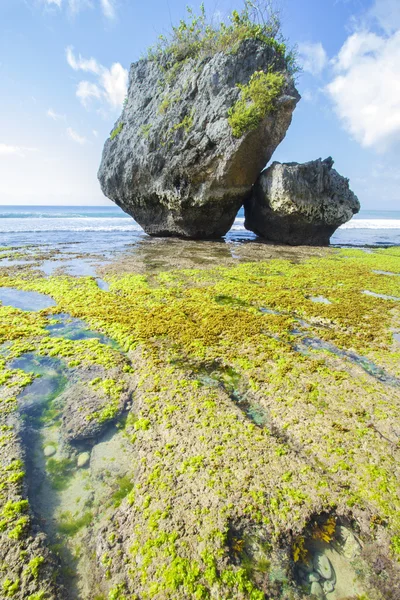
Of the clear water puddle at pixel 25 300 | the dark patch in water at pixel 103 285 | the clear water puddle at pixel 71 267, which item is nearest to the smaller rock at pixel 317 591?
the clear water puddle at pixel 25 300

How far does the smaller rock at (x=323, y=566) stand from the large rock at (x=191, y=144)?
16996mm

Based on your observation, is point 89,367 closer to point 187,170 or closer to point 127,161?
point 187,170

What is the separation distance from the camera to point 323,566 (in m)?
2.23

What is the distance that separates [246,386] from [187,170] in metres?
16.2

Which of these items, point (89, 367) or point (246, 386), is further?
point (89, 367)

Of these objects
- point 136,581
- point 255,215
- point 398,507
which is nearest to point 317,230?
point 255,215

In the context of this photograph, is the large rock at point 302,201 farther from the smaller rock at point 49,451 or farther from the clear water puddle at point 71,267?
the smaller rock at point 49,451

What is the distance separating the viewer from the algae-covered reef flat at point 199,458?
216 cm

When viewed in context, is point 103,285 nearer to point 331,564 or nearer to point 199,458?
point 199,458

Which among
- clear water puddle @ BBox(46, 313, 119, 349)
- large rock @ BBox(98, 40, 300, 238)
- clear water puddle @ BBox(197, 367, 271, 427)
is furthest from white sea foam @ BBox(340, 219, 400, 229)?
clear water puddle @ BBox(197, 367, 271, 427)

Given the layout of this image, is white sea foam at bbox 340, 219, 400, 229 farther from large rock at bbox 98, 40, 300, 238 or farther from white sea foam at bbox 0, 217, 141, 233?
large rock at bbox 98, 40, 300, 238

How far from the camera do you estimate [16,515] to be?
8.12 ft

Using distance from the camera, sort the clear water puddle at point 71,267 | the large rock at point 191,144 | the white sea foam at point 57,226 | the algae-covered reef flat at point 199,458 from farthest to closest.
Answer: the white sea foam at point 57,226 < the large rock at point 191,144 < the clear water puddle at point 71,267 < the algae-covered reef flat at point 199,458

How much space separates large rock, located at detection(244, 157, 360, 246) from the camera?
17.2 m
